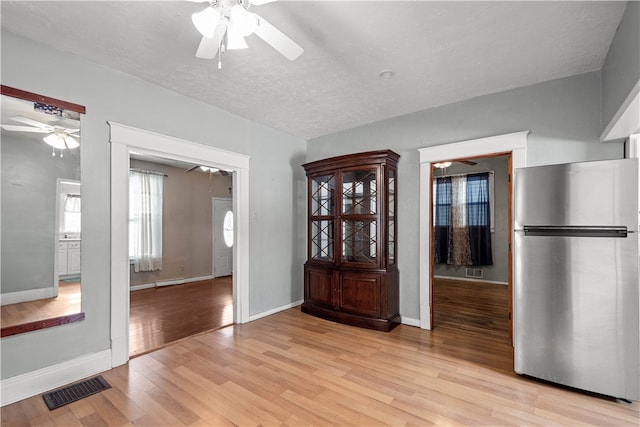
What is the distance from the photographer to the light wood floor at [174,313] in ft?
10.8

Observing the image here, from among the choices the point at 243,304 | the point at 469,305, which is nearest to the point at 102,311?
the point at 243,304

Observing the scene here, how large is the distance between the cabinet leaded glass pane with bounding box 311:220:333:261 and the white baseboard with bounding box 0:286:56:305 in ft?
9.18

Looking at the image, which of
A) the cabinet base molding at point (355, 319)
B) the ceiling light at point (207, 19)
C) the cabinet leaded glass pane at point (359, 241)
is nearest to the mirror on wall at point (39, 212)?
the ceiling light at point (207, 19)

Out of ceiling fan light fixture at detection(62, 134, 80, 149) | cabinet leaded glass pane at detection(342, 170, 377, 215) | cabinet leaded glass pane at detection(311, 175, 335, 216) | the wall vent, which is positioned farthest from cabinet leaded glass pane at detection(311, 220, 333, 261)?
the wall vent

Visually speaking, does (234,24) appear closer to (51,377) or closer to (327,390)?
(327,390)

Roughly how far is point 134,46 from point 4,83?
3.03 feet

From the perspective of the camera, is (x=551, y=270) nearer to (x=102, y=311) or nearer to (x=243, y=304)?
(x=243, y=304)

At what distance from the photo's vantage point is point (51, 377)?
229 centimetres

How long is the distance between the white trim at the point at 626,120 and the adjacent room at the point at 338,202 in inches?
1.1

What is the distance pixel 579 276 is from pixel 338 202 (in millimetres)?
2471

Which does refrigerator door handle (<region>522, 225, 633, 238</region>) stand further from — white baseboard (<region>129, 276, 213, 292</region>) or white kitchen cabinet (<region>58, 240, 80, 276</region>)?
white baseboard (<region>129, 276, 213, 292</region>)

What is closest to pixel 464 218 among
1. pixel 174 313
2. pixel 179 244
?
pixel 174 313

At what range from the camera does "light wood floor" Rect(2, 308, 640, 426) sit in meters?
1.93

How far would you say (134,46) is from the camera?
7.60 feet
